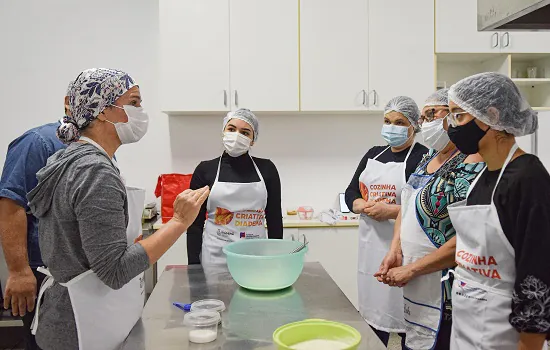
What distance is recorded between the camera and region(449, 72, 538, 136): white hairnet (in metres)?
1.35

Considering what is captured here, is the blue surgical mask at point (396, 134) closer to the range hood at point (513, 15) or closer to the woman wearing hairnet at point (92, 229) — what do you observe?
the range hood at point (513, 15)

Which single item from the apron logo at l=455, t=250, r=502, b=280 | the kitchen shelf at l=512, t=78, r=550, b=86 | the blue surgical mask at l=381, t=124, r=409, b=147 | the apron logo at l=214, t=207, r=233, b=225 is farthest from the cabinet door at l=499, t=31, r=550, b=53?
the apron logo at l=455, t=250, r=502, b=280

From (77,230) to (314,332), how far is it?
684 mm

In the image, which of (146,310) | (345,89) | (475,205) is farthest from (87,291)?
(345,89)

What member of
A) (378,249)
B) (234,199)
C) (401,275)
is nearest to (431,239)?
(401,275)

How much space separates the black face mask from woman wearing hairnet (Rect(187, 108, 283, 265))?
3.68 ft

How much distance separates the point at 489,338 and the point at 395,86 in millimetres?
2353

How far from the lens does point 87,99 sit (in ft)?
4.47

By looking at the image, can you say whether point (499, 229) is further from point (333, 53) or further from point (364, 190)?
point (333, 53)

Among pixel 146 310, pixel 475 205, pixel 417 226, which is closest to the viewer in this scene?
pixel 475 205

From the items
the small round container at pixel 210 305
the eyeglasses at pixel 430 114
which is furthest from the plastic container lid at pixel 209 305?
the eyeglasses at pixel 430 114

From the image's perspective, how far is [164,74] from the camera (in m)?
3.26

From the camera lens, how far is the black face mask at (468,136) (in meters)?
1.39

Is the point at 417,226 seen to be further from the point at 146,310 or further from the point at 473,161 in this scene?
the point at 146,310
